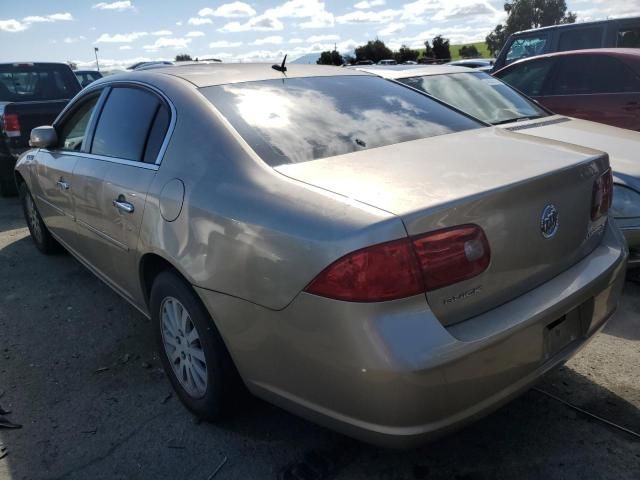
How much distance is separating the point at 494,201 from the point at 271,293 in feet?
2.76

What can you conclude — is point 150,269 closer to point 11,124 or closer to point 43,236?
point 43,236

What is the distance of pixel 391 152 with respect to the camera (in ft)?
8.05

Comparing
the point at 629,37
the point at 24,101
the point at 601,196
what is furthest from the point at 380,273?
the point at 24,101

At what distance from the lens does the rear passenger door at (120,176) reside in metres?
2.82

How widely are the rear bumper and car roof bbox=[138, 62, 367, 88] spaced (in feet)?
3.97

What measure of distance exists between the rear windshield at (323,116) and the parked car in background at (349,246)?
0.04ft

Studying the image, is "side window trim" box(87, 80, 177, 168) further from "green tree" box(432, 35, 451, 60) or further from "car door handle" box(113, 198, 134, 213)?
"green tree" box(432, 35, 451, 60)

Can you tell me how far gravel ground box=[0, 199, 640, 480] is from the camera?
233cm

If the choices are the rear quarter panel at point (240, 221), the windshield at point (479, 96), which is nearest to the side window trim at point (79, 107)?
the rear quarter panel at point (240, 221)

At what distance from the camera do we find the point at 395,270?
5.85 ft

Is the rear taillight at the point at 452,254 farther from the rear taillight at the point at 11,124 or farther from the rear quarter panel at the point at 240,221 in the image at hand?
the rear taillight at the point at 11,124

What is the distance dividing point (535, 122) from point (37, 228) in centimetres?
457

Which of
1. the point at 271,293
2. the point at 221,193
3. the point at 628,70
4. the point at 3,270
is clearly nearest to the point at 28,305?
the point at 3,270

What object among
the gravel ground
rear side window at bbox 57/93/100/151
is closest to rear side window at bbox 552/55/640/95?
the gravel ground
